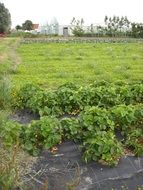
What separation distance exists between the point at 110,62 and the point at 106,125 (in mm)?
8809

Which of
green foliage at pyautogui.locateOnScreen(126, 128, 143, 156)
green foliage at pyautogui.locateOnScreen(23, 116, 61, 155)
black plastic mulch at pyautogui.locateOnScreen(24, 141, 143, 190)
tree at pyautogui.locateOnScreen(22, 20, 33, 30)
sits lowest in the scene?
black plastic mulch at pyautogui.locateOnScreen(24, 141, 143, 190)

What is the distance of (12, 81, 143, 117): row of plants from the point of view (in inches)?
249

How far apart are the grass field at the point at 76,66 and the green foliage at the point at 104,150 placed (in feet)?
17.0

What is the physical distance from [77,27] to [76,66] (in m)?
17.1

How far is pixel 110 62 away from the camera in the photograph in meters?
13.8

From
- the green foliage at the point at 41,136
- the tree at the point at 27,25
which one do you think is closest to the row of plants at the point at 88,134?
the green foliage at the point at 41,136

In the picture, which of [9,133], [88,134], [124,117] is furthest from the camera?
[124,117]

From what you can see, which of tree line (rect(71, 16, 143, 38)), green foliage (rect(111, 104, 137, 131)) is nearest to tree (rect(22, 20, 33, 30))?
tree line (rect(71, 16, 143, 38))

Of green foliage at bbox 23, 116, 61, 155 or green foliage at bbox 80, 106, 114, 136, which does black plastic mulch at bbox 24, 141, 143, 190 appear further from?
green foliage at bbox 80, 106, 114, 136

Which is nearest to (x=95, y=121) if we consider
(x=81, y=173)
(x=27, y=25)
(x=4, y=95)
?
(x=81, y=173)

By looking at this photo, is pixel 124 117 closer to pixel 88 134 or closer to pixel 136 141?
pixel 136 141

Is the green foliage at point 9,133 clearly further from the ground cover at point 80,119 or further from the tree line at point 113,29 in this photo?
the tree line at point 113,29

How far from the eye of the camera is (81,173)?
14.8ft

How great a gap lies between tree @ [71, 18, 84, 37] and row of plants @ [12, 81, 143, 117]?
21.5 m
